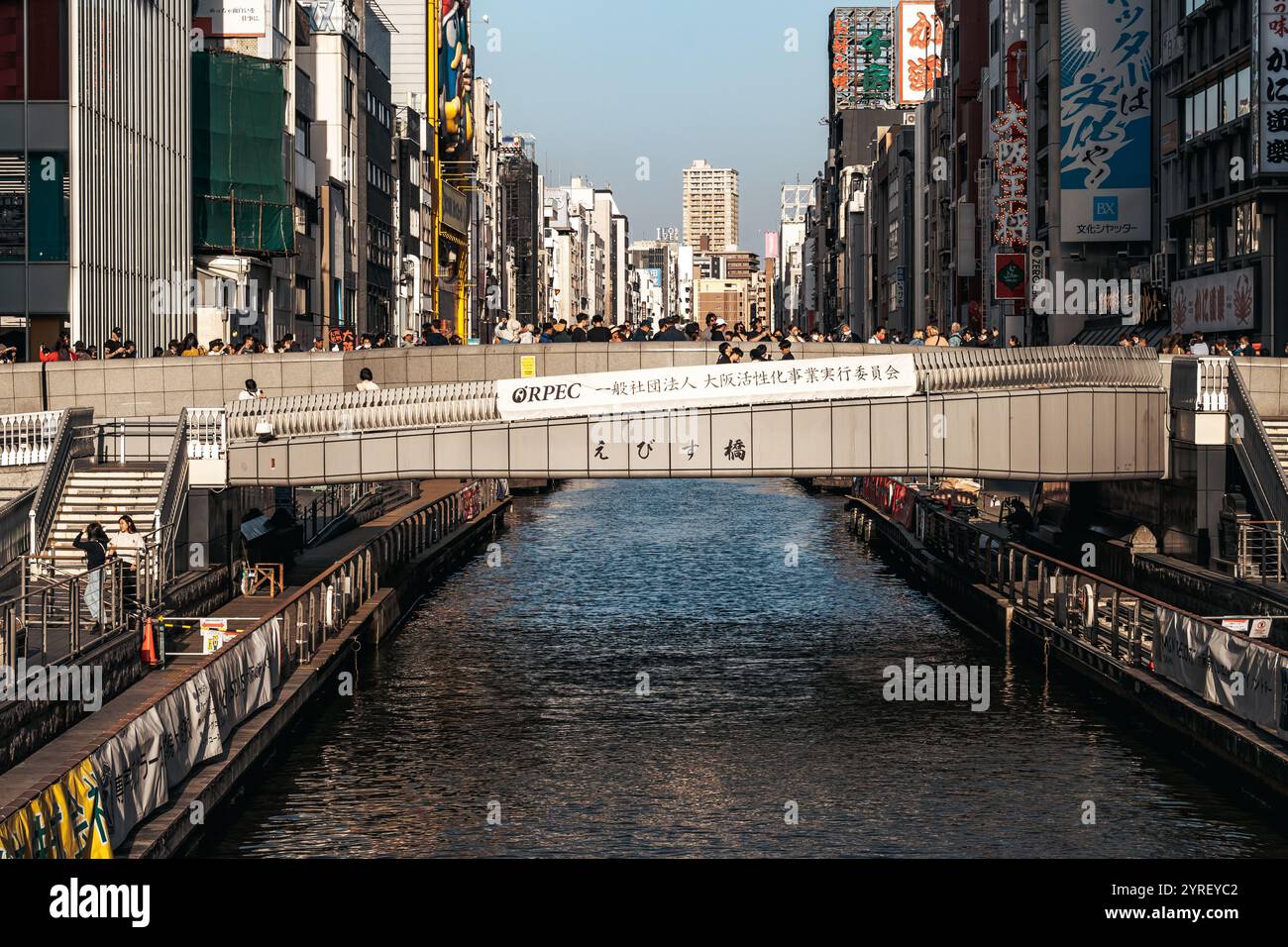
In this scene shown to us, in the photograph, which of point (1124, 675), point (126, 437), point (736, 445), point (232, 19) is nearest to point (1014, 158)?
point (232, 19)

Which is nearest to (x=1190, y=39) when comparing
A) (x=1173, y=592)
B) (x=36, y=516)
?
(x=1173, y=592)

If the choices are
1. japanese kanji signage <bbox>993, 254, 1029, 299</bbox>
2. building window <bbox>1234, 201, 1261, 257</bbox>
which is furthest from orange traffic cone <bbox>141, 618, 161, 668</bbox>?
japanese kanji signage <bbox>993, 254, 1029, 299</bbox>

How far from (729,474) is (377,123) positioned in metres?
83.4

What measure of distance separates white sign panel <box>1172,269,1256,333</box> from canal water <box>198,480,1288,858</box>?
17.4 m

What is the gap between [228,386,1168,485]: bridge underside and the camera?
40.1 meters

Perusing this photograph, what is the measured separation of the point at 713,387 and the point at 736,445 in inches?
54.3

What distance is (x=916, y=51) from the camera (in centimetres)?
17162

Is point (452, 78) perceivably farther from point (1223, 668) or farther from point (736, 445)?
point (1223, 668)

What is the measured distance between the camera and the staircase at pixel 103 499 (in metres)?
38.3

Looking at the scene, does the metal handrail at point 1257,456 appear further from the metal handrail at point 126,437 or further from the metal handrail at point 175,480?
the metal handrail at point 126,437

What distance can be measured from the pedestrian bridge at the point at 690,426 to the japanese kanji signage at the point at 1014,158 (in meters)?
52.7
